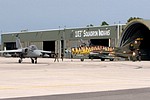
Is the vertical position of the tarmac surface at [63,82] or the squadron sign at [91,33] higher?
the squadron sign at [91,33]

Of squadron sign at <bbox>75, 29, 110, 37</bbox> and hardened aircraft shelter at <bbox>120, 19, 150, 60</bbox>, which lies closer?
hardened aircraft shelter at <bbox>120, 19, 150, 60</bbox>

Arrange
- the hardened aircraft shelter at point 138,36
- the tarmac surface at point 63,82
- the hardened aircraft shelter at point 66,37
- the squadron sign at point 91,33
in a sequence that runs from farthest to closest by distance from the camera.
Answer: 1. the squadron sign at point 91,33
2. the hardened aircraft shelter at point 66,37
3. the hardened aircraft shelter at point 138,36
4. the tarmac surface at point 63,82

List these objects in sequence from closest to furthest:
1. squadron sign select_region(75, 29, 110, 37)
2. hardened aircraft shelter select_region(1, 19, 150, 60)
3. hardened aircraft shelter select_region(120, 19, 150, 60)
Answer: hardened aircraft shelter select_region(120, 19, 150, 60), hardened aircraft shelter select_region(1, 19, 150, 60), squadron sign select_region(75, 29, 110, 37)

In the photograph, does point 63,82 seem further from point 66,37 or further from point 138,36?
point 66,37

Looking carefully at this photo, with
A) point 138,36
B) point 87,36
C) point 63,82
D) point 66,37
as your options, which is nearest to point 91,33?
point 87,36

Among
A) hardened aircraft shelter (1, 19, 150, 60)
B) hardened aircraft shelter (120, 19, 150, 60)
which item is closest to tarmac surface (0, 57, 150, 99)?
hardened aircraft shelter (1, 19, 150, 60)

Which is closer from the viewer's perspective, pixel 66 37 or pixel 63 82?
pixel 63 82

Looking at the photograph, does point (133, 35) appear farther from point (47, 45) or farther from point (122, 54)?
point (47, 45)

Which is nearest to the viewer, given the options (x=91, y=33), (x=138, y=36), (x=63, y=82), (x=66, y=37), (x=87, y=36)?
(x=63, y=82)

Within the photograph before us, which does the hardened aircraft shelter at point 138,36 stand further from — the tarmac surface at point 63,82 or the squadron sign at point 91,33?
the tarmac surface at point 63,82

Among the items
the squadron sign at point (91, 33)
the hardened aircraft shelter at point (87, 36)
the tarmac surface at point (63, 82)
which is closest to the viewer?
the tarmac surface at point (63, 82)

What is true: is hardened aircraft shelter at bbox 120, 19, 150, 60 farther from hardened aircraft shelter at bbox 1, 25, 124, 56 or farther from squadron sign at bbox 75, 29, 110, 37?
squadron sign at bbox 75, 29, 110, 37

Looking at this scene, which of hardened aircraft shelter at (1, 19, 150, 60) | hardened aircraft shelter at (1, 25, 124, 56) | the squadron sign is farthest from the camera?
the squadron sign

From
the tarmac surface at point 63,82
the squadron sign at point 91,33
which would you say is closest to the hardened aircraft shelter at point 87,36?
the squadron sign at point 91,33
